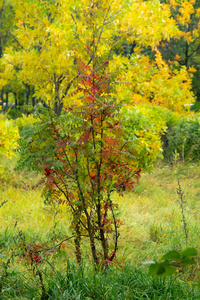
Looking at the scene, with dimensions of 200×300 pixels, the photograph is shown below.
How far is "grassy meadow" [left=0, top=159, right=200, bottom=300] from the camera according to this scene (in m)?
2.05

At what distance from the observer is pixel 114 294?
1963mm

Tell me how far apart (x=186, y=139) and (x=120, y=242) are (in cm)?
454

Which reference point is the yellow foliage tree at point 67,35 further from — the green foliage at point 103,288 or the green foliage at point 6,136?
the green foliage at point 103,288

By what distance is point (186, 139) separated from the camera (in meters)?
7.21

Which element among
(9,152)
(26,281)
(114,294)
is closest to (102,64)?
(114,294)

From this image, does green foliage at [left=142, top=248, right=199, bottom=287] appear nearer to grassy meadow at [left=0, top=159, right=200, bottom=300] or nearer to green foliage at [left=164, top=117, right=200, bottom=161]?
grassy meadow at [left=0, top=159, right=200, bottom=300]

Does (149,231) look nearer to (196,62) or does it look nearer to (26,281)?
(26,281)

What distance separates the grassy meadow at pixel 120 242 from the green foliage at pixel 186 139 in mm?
469

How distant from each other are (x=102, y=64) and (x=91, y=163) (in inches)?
31.3

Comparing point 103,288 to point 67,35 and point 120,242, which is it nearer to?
point 120,242

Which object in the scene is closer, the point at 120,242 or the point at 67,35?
the point at 120,242

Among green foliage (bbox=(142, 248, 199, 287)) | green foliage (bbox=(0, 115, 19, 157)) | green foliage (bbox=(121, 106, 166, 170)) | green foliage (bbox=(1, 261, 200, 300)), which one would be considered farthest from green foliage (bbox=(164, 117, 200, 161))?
green foliage (bbox=(142, 248, 199, 287))

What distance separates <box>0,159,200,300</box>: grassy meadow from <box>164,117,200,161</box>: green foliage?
469 mm

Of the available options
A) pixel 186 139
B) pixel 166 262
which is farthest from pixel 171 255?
pixel 186 139
